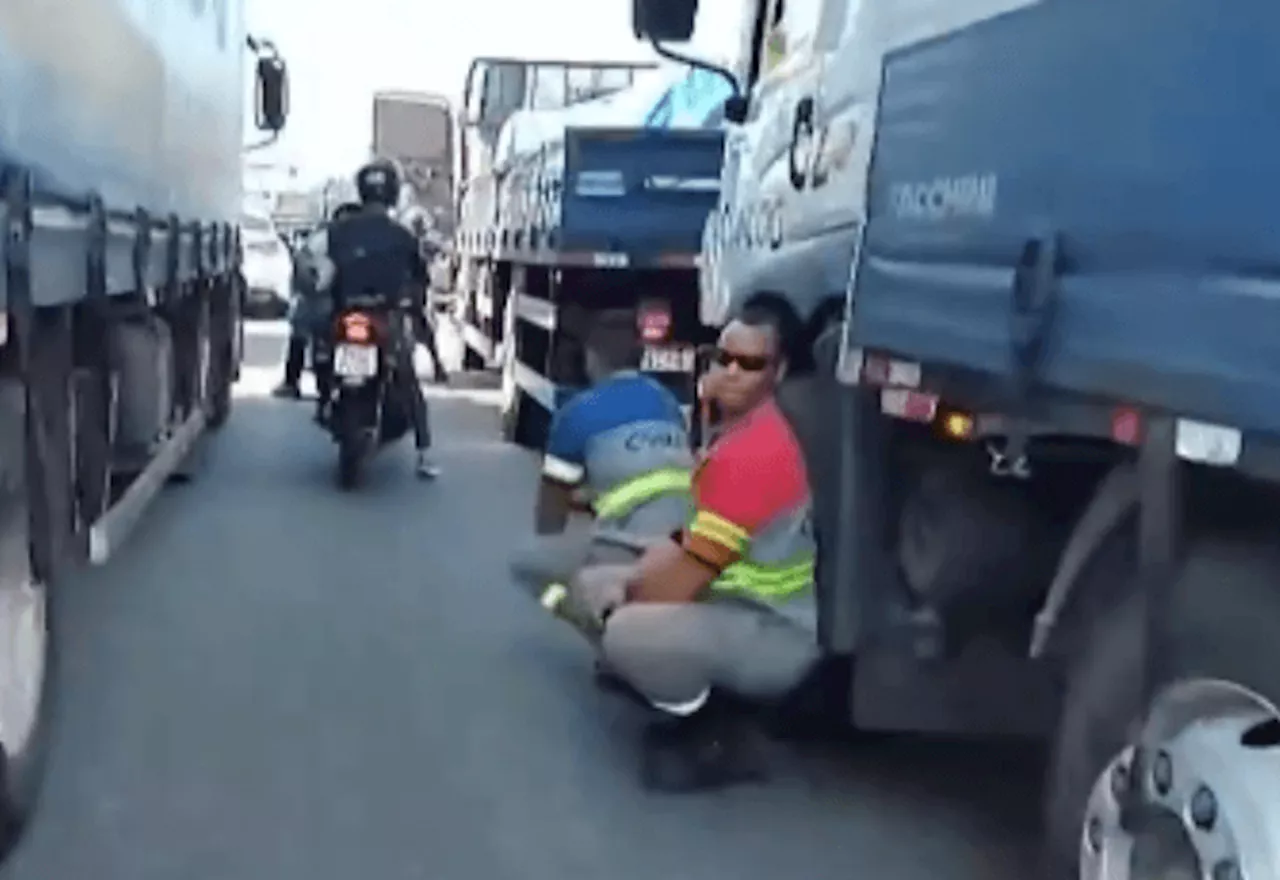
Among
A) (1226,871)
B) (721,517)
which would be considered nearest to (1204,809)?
(1226,871)

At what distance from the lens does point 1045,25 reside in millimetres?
4551

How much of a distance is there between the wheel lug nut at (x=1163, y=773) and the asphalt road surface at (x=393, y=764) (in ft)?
6.95

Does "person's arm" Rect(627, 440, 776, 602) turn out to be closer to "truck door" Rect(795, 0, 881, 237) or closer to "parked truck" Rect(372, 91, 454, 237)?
"truck door" Rect(795, 0, 881, 237)

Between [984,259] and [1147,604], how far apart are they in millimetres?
1065

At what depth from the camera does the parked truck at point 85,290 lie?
559cm

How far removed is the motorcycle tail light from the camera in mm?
12445

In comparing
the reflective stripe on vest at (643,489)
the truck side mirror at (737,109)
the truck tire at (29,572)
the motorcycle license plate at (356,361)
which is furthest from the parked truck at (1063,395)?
the motorcycle license plate at (356,361)

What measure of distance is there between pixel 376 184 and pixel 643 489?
659 centimetres

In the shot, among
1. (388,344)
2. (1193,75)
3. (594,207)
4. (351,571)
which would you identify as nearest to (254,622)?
(351,571)

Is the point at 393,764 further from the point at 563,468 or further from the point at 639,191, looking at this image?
the point at 639,191

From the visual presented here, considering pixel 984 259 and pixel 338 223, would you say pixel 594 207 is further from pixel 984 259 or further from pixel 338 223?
pixel 984 259

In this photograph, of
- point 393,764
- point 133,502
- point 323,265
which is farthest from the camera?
point 323,265

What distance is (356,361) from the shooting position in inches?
488

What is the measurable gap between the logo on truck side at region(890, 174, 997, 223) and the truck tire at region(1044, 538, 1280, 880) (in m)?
0.92
